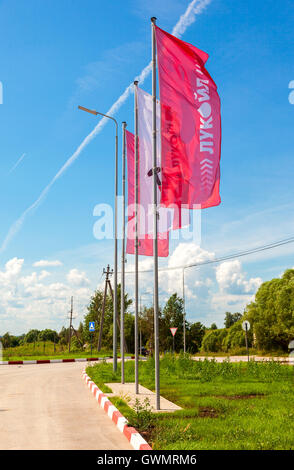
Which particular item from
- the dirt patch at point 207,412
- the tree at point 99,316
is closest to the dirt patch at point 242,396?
the dirt patch at point 207,412

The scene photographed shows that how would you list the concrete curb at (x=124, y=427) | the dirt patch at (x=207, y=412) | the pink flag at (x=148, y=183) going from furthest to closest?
1. the pink flag at (x=148, y=183)
2. the dirt patch at (x=207, y=412)
3. the concrete curb at (x=124, y=427)

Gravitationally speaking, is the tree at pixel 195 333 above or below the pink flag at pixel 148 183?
below

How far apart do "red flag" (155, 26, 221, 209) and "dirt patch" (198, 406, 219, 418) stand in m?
4.55

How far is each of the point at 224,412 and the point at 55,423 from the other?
11.4 feet

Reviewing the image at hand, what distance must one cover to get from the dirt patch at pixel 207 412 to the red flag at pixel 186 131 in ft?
14.9

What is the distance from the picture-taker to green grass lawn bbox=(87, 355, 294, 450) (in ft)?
23.0

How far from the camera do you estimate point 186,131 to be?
11.2 metres

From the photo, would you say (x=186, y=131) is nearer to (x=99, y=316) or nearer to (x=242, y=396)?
(x=242, y=396)

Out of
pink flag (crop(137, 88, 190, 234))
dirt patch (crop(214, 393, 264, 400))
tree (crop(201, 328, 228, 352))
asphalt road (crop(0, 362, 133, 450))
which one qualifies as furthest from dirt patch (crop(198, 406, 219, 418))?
tree (crop(201, 328, 228, 352))

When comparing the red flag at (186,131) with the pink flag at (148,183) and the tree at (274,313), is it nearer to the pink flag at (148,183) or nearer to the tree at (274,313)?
the pink flag at (148,183)

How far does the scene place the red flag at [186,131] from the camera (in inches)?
435
